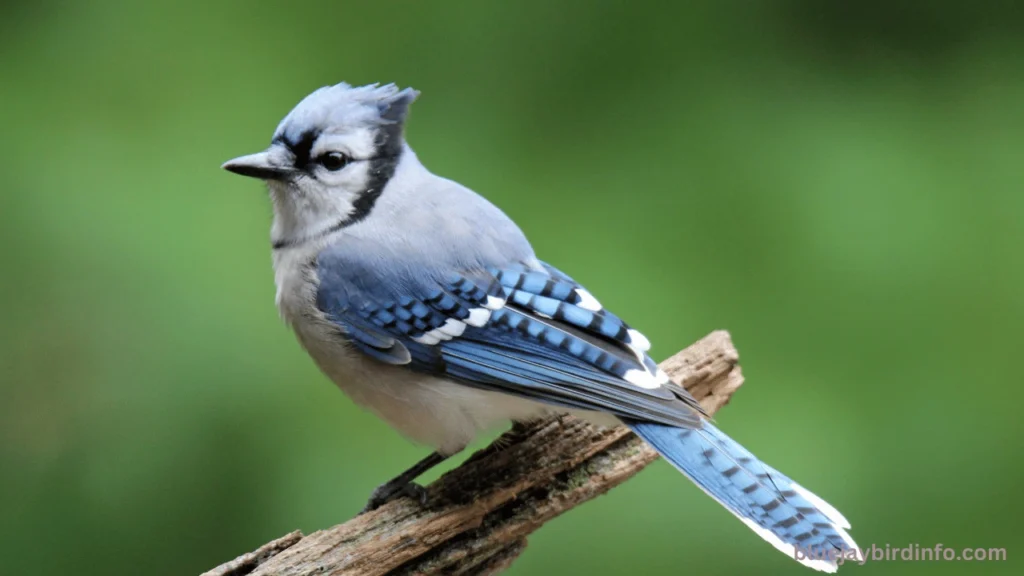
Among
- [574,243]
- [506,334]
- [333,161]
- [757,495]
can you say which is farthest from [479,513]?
[574,243]

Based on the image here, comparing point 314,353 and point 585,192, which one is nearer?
point 314,353

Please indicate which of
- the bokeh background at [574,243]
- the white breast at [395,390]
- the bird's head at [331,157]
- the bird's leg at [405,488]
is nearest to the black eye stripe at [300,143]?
the bird's head at [331,157]

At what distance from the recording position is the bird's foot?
155 centimetres

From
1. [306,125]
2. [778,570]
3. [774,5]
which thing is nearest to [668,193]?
[774,5]

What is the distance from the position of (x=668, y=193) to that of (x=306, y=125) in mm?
1000

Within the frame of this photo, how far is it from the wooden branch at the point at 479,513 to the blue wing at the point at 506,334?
5.9 inches

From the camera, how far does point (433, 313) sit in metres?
1.55

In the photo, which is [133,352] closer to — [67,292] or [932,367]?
[67,292]

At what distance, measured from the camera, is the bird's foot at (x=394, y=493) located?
155 centimetres

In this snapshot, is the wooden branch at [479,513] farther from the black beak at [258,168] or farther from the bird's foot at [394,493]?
the black beak at [258,168]

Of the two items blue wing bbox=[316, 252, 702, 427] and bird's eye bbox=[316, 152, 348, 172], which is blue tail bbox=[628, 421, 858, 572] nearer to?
blue wing bbox=[316, 252, 702, 427]

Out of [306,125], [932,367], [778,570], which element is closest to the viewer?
[306,125]

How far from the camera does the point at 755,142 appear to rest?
92.6 inches

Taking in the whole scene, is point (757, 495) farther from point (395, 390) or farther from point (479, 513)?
point (395, 390)
